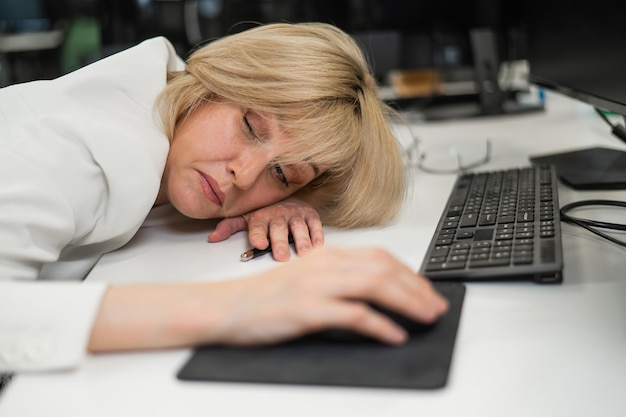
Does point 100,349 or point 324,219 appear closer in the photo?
point 100,349

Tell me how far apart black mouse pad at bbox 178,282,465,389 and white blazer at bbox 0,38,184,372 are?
0.43 ft

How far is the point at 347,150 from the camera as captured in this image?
104 cm

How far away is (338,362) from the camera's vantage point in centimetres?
53

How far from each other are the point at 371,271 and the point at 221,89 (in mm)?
567

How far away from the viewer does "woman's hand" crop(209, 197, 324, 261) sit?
2.92ft

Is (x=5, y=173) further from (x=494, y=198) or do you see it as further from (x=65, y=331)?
(x=494, y=198)

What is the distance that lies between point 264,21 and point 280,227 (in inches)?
49.9

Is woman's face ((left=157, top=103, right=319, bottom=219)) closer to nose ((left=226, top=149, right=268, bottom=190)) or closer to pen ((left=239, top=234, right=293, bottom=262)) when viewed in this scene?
nose ((left=226, top=149, right=268, bottom=190))

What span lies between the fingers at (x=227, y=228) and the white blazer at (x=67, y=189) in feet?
0.39

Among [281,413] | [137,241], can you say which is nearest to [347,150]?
[137,241]

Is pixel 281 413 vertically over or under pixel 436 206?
over

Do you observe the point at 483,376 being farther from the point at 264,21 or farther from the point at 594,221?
the point at 264,21

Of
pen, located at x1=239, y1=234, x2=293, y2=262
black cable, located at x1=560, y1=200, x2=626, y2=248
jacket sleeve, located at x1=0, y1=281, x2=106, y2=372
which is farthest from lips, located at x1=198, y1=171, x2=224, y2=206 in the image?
black cable, located at x1=560, y1=200, x2=626, y2=248

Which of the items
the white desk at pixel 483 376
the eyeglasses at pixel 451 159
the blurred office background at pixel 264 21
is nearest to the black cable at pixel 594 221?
the white desk at pixel 483 376
